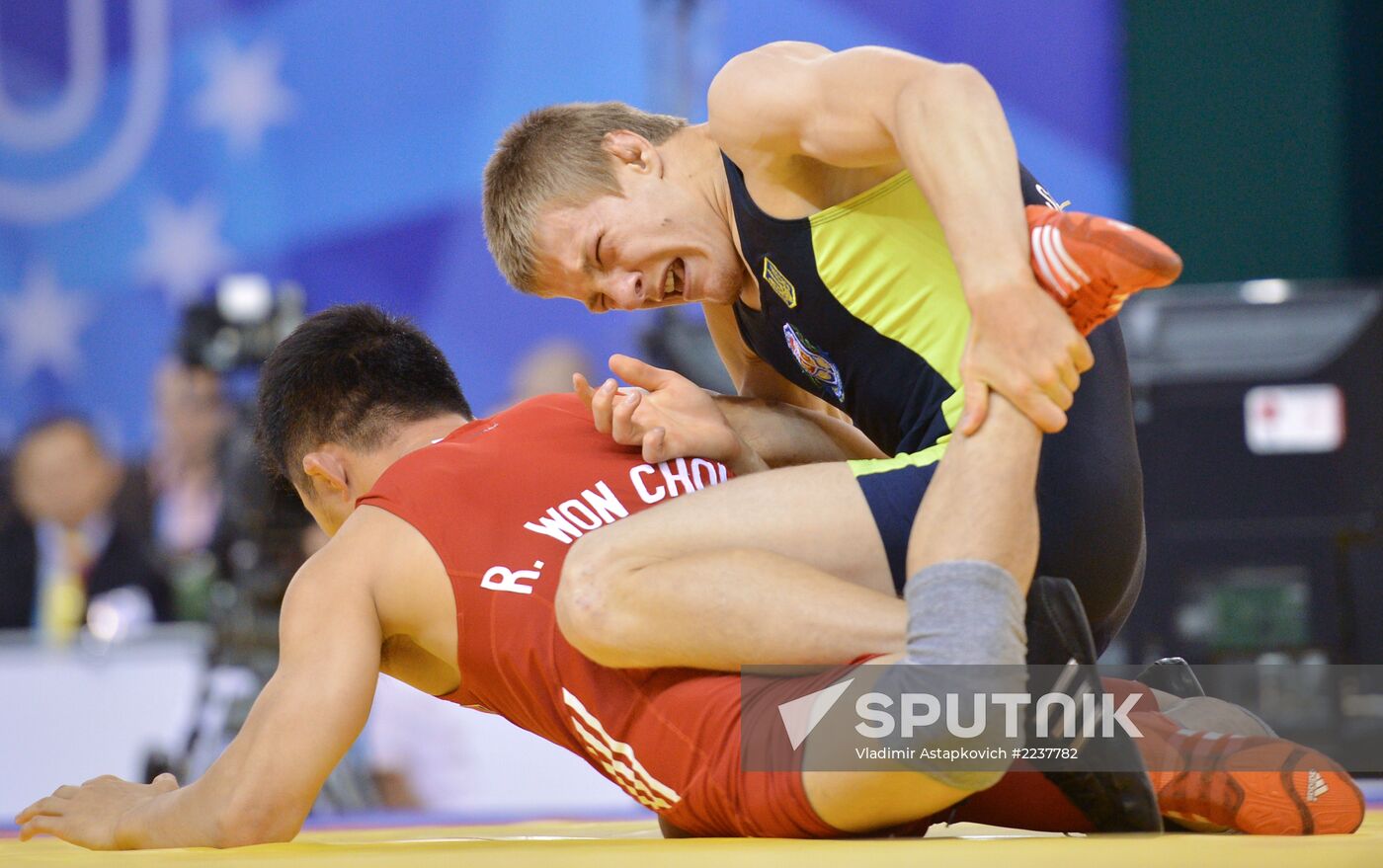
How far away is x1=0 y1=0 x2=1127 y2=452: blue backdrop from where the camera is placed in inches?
221

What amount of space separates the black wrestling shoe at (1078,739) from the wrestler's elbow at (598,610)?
16.4 inches

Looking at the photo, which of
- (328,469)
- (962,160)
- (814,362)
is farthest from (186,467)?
(962,160)

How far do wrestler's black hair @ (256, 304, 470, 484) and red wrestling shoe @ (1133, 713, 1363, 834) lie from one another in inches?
42.3

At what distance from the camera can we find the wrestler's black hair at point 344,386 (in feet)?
6.78

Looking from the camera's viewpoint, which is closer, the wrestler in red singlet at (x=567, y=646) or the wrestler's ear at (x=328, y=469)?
the wrestler in red singlet at (x=567, y=646)

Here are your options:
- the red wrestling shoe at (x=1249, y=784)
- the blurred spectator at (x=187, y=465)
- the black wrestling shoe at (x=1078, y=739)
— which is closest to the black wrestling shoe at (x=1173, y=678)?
the red wrestling shoe at (x=1249, y=784)

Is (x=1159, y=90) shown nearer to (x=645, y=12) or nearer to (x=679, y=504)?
(x=645, y=12)

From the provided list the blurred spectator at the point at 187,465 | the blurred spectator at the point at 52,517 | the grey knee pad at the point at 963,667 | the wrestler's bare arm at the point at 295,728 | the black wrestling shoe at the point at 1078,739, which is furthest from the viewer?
the blurred spectator at the point at 187,465

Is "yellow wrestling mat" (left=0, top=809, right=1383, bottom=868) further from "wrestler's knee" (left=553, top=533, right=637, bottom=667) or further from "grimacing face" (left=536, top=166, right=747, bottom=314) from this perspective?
"grimacing face" (left=536, top=166, right=747, bottom=314)

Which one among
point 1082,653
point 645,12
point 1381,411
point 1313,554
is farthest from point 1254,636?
point 645,12

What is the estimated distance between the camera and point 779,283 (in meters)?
1.88

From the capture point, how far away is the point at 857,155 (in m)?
1.67

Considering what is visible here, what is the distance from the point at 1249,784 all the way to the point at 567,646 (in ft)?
2.46

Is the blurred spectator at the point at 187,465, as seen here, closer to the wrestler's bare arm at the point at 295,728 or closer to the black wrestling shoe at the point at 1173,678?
the wrestler's bare arm at the point at 295,728
